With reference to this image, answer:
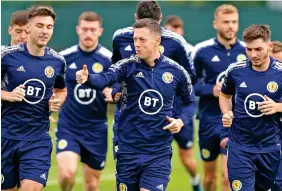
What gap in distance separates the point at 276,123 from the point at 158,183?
1560mm

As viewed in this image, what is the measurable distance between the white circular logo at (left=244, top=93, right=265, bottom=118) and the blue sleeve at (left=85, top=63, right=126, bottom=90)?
1417mm

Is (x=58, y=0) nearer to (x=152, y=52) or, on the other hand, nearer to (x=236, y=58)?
(x=236, y=58)

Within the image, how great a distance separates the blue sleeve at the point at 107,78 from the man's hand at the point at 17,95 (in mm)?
891

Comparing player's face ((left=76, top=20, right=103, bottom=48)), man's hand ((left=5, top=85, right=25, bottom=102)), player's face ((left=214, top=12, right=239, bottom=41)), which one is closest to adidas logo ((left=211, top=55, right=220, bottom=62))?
player's face ((left=214, top=12, right=239, bottom=41))

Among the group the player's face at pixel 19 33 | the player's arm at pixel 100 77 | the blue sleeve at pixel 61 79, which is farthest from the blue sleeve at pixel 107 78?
the player's face at pixel 19 33

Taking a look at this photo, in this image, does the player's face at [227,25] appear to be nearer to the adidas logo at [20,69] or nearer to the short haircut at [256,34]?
the short haircut at [256,34]

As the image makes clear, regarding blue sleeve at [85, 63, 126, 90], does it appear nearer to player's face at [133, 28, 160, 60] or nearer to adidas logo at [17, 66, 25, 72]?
player's face at [133, 28, 160, 60]

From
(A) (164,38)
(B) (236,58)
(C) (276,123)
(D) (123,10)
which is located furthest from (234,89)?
(D) (123,10)

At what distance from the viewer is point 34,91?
30.5 feet

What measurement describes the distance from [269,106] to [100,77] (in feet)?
6.15

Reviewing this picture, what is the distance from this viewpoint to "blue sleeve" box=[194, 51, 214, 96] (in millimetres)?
11547

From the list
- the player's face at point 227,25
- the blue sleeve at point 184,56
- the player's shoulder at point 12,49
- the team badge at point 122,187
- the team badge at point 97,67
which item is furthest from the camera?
the player's face at point 227,25

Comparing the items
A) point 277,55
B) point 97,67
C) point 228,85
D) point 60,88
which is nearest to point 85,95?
point 97,67

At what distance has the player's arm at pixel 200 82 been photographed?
1154 cm
